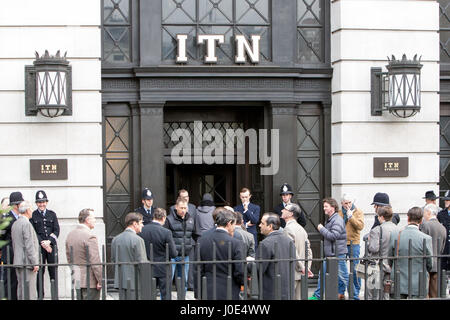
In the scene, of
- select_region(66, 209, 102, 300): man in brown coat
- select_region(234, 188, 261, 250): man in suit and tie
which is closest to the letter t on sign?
select_region(234, 188, 261, 250): man in suit and tie

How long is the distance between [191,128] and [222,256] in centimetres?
608

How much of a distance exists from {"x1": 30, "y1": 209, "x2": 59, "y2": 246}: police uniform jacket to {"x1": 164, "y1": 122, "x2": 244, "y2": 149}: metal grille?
9.28 feet

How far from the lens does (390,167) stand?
13047 mm

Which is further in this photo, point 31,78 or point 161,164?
point 161,164

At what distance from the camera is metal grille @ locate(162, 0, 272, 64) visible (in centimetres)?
1320

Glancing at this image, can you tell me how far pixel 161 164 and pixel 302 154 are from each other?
8.76 feet

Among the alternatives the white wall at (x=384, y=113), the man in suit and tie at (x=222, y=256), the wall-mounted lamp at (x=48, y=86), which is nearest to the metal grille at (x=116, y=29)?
the wall-mounted lamp at (x=48, y=86)

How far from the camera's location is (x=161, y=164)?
13.1m

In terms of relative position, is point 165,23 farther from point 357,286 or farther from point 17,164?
point 357,286

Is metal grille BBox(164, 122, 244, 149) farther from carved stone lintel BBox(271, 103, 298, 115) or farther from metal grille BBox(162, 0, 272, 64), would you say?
metal grille BBox(162, 0, 272, 64)

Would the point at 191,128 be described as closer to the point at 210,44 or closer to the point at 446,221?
the point at 210,44

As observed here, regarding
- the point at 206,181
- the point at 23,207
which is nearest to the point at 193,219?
the point at 206,181
